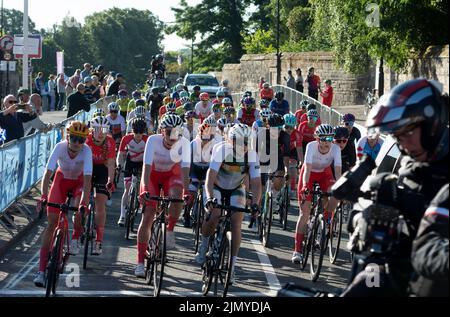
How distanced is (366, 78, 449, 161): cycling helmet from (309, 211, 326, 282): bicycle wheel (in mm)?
7215

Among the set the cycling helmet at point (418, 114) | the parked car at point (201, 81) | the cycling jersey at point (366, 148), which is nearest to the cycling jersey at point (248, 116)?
the cycling jersey at point (366, 148)

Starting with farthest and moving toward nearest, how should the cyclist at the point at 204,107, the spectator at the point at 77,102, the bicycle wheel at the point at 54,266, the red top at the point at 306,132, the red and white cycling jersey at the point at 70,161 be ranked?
the cyclist at the point at 204,107
the spectator at the point at 77,102
the red top at the point at 306,132
the red and white cycling jersey at the point at 70,161
the bicycle wheel at the point at 54,266

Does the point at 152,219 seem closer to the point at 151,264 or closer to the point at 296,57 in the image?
the point at 151,264

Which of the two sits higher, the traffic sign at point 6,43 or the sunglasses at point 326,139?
the traffic sign at point 6,43

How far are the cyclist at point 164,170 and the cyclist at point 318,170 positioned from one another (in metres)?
1.59

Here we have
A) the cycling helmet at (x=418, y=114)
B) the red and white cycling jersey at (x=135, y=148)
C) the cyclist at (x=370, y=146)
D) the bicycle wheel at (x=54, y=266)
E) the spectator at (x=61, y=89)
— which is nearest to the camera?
the cycling helmet at (x=418, y=114)

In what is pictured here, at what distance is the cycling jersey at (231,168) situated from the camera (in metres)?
11.1

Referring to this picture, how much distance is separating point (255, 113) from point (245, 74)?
43.9 metres

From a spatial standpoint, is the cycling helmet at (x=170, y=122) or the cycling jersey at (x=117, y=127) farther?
the cycling jersey at (x=117, y=127)

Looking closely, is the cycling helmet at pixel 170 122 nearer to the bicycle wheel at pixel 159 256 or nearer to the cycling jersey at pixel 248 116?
the bicycle wheel at pixel 159 256

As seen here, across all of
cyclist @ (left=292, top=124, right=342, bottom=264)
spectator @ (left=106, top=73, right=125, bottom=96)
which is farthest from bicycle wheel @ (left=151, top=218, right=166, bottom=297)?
spectator @ (left=106, top=73, right=125, bottom=96)

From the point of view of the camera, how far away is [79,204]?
37.3 ft

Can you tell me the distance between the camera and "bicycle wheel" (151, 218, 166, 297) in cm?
1093
